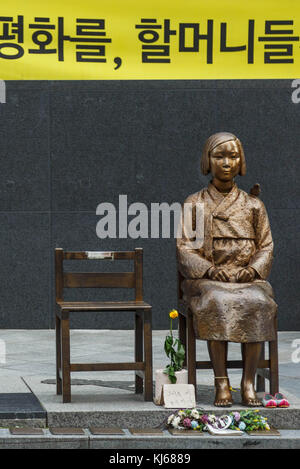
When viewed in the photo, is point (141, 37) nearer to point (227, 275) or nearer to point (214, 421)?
point (227, 275)

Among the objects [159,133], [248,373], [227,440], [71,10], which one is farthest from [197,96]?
[227,440]

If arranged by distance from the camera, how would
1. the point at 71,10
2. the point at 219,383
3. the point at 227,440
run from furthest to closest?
the point at 71,10, the point at 219,383, the point at 227,440

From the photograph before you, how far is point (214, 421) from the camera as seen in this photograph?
6.46 m

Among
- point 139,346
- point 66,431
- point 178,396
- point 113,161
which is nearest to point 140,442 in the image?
point 66,431

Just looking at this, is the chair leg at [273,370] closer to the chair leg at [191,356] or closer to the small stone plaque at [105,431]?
the chair leg at [191,356]

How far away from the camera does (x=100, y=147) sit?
11.5 m

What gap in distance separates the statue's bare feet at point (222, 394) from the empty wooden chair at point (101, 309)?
1.60 feet

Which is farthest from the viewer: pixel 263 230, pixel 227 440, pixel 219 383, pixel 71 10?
pixel 71 10

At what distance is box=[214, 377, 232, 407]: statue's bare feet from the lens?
22.2 feet

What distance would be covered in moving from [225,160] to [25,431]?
2.48m

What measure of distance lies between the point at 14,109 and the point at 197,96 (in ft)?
7.05

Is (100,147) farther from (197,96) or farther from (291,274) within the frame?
(291,274)

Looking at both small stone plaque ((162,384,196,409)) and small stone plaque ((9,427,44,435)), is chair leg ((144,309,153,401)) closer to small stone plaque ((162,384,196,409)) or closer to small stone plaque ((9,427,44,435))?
small stone plaque ((162,384,196,409))

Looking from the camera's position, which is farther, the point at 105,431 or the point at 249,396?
the point at 249,396
